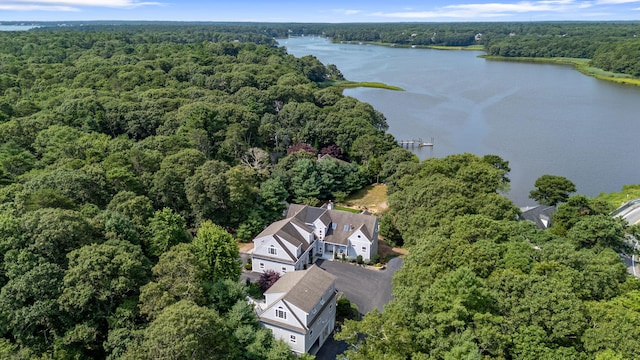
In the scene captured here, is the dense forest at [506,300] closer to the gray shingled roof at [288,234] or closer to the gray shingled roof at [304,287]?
the gray shingled roof at [304,287]

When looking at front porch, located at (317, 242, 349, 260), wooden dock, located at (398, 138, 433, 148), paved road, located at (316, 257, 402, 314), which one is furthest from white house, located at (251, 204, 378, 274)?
wooden dock, located at (398, 138, 433, 148)

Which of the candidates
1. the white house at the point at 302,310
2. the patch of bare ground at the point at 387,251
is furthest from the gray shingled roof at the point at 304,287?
the patch of bare ground at the point at 387,251

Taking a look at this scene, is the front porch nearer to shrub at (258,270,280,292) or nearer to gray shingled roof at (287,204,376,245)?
gray shingled roof at (287,204,376,245)

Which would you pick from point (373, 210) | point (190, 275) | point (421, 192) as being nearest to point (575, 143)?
point (373, 210)

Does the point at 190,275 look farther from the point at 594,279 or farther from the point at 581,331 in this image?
the point at 594,279

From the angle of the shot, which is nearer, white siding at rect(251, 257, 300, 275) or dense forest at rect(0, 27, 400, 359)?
dense forest at rect(0, 27, 400, 359)

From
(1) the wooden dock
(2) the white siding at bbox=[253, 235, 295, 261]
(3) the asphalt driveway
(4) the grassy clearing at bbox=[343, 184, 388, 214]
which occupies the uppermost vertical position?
(2) the white siding at bbox=[253, 235, 295, 261]

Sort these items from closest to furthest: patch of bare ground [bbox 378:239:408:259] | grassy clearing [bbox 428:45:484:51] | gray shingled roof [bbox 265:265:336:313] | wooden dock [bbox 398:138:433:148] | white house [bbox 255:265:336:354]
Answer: white house [bbox 255:265:336:354] < gray shingled roof [bbox 265:265:336:313] < patch of bare ground [bbox 378:239:408:259] < wooden dock [bbox 398:138:433:148] < grassy clearing [bbox 428:45:484:51]
